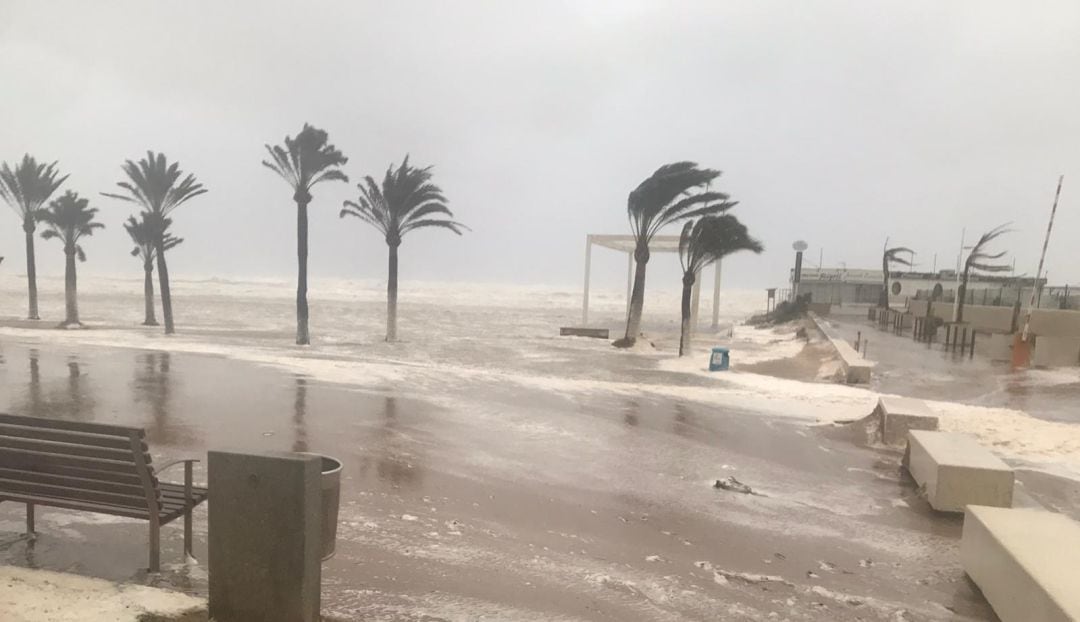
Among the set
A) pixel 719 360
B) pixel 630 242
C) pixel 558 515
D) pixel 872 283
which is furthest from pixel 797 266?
pixel 558 515

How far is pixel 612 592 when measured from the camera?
150 inches

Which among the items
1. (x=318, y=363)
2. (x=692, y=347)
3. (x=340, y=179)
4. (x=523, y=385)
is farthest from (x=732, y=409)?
(x=340, y=179)

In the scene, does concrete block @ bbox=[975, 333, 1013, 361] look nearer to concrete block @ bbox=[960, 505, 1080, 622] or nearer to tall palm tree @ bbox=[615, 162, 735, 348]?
tall palm tree @ bbox=[615, 162, 735, 348]

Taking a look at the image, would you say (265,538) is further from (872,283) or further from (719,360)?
(872,283)

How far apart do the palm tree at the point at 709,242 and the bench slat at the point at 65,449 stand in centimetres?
1971

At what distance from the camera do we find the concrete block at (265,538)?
3.02m

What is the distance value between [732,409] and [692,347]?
13381 mm

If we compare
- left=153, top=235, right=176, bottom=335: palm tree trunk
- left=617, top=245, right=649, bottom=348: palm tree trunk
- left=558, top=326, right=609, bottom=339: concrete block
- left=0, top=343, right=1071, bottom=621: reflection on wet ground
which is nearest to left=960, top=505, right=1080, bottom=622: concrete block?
left=0, top=343, right=1071, bottom=621: reflection on wet ground

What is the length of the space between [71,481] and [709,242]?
20.9 metres

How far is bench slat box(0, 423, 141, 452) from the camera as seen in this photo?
3.54 metres

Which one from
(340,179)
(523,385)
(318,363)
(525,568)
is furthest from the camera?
(340,179)

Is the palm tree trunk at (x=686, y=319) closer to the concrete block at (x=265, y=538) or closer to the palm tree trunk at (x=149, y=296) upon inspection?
the concrete block at (x=265, y=538)

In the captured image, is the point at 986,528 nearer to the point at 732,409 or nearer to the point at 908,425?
the point at 908,425

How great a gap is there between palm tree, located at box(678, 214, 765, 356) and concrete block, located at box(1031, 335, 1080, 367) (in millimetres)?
8913
